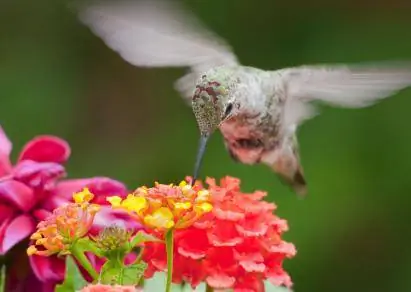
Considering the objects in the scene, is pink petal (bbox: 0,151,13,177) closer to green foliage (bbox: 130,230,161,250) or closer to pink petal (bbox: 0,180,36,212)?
pink petal (bbox: 0,180,36,212)

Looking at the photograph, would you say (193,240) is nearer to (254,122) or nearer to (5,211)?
(5,211)

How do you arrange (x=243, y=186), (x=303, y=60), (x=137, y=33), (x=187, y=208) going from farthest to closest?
(x=303, y=60) → (x=243, y=186) → (x=137, y=33) → (x=187, y=208)

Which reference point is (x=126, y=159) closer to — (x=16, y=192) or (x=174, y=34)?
(x=174, y=34)

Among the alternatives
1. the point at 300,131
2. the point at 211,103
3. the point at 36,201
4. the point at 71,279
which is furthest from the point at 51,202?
the point at 300,131

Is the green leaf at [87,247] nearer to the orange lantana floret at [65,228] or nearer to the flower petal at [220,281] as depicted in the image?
the orange lantana floret at [65,228]

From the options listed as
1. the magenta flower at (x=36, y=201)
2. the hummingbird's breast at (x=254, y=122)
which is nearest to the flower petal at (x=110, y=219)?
the magenta flower at (x=36, y=201)

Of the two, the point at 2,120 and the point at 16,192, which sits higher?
the point at 2,120

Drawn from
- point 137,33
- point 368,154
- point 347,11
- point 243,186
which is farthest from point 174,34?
point 347,11
